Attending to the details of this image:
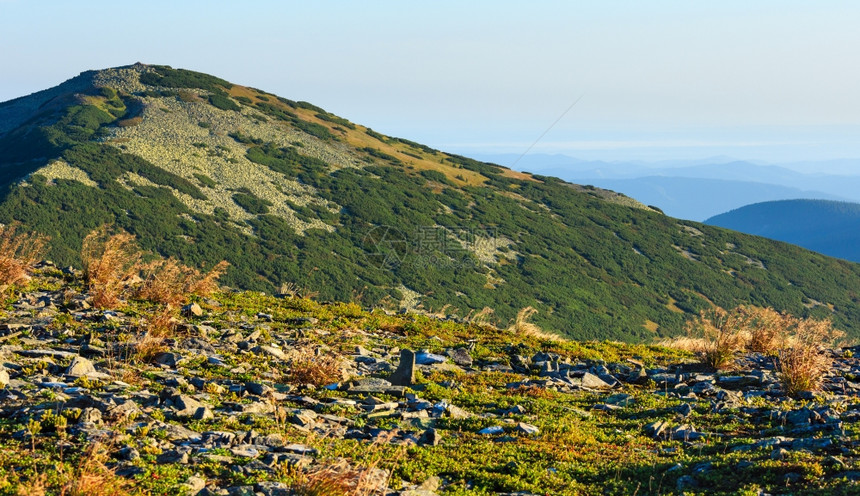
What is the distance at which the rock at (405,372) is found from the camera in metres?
11.6

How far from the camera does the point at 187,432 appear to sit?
7535 mm

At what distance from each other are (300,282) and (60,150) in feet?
127

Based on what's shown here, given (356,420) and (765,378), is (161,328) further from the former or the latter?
(765,378)

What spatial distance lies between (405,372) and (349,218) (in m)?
79.2

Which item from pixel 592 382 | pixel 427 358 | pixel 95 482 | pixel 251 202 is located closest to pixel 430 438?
pixel 95 482

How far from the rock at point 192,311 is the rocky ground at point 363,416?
39 millimetres

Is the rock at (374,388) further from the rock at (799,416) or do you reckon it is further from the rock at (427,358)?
the rock at (799,416)

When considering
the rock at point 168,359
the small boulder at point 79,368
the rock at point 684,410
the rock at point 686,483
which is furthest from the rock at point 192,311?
the rock at point 686,483

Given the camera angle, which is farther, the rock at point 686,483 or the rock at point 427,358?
the rock at point 427,358

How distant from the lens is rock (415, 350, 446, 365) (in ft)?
45.8

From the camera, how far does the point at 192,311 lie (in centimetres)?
1482

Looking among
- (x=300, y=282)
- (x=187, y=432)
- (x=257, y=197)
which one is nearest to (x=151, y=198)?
(x=257, y=197)

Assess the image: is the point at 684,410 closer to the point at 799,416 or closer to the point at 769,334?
the point at 799,416

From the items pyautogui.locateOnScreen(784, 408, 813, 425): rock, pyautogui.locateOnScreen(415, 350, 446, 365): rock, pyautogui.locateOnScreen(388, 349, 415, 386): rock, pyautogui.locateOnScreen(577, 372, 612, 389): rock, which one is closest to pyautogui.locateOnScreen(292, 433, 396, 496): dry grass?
pyautogui.locateOnScreen(388, 349, 415, 386): rock
